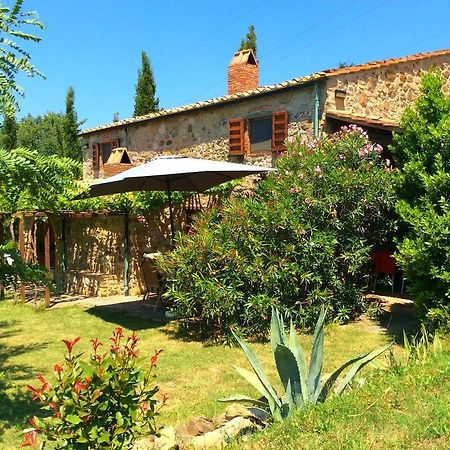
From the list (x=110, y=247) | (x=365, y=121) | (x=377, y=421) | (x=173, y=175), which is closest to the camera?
(x=377, y=421)

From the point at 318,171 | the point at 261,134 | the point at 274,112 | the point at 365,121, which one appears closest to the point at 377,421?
the point at 318,171

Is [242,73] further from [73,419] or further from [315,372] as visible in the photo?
[73,419]

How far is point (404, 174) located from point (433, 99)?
109 centimetres

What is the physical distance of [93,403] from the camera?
8.91 feet

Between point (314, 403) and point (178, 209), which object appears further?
point (178, 209)

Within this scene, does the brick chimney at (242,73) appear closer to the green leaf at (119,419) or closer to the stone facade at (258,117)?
the stone facade at (258,117)

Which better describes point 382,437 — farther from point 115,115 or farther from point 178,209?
point 115,115

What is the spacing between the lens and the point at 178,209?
11.7 m

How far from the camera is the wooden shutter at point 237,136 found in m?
12.9

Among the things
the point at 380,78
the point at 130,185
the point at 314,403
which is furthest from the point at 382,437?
the point at 380,78

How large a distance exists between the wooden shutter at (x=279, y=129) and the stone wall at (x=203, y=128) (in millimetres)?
145

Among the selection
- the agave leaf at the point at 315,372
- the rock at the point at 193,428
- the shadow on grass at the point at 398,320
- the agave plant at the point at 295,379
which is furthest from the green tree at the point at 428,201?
the rock at the point at 193,428

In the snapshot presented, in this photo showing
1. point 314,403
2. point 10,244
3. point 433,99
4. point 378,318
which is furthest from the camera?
point 378,318

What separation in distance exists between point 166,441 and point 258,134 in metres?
9.86
